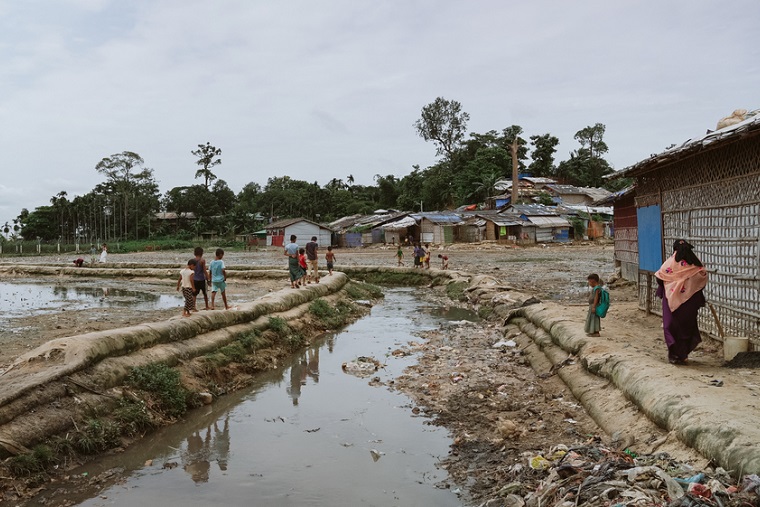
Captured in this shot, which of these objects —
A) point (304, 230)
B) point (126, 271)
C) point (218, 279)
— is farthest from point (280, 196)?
point (218, 279)

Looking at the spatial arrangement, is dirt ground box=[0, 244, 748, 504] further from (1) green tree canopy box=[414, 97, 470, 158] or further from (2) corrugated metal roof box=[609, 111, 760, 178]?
(1) green tree canopy box=[414, 97, 470, 158]

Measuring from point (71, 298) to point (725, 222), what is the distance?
17990 millimetres

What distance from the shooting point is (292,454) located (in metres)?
6.41

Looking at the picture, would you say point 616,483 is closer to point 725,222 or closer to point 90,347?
point 725,222

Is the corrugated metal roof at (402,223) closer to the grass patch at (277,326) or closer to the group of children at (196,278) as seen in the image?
the grass patch at (277,326)

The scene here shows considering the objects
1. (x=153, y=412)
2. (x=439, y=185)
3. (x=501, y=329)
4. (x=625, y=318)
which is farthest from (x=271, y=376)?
(x=439, y=185)

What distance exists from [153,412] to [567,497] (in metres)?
5.12

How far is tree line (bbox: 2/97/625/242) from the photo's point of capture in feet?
198

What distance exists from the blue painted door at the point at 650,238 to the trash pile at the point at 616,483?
250 inches

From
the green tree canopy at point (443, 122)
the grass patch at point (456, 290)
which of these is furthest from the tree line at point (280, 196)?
the grass patch at point (456, 290)

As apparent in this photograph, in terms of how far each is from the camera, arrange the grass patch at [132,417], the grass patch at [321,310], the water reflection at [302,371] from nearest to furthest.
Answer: the grass patch at [132,417], the water reflection at [302,371], the grass patch at [321,310]

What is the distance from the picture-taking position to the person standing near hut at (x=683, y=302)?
6820mm

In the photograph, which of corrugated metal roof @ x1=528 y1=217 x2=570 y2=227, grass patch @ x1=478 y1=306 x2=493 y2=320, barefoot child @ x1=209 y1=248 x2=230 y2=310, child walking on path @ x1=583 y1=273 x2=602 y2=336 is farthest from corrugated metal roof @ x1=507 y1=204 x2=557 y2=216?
child walking on path @ x1=583 y1=273 x2=602 y2=336

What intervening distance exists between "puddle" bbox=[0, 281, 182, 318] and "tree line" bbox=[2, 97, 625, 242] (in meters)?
37.8
